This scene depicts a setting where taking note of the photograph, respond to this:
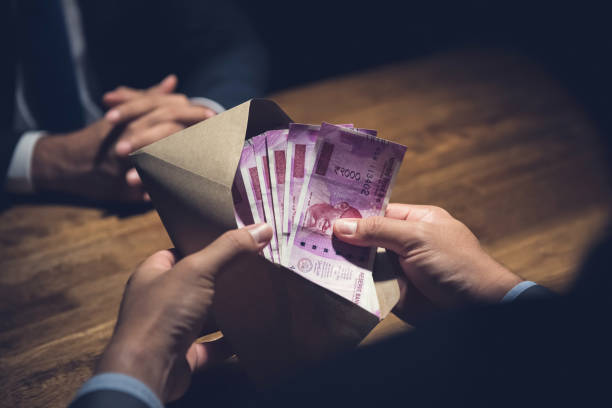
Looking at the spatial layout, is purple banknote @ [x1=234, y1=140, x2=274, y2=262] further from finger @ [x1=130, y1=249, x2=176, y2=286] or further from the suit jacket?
the suit jacket

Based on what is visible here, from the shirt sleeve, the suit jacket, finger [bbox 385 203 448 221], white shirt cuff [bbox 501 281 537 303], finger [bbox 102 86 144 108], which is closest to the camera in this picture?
the shirt sleeve

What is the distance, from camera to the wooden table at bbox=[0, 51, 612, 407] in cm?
90

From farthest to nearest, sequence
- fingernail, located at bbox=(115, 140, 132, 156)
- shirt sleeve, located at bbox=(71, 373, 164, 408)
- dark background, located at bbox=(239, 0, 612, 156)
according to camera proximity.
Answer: dark background, located at bbox=(239, 0, 612, 156) → fingernail, located at bbox=(115, 140, 132, 156) → shirt sleeve, located at bbox=(71, 373, 164, 408)

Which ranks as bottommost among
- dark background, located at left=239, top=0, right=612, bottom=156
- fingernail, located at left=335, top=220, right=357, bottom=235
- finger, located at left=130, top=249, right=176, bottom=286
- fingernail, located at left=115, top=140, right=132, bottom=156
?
finger, located at left=130, top=249, right=176, bottom=286

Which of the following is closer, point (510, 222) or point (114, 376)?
point (114, 376)

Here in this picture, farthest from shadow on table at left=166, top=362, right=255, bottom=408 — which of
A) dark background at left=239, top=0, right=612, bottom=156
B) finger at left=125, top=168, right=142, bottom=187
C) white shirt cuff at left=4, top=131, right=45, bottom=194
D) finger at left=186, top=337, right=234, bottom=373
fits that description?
dark background at left=239, top=0, right=612, bottom=156

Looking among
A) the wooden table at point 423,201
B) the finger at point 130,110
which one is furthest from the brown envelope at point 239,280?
the finger at point 130,110

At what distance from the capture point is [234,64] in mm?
1548

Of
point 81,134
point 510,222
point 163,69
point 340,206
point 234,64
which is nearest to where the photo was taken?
point 340,206

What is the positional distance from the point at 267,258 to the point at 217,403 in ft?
0.96

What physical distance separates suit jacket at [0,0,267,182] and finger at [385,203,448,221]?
2.51 ft

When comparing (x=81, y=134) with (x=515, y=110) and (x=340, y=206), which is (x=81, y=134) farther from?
(x=515, y=110)

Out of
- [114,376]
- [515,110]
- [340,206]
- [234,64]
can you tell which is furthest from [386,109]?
[114,376]

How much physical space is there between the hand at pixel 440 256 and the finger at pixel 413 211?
0.17 ft
